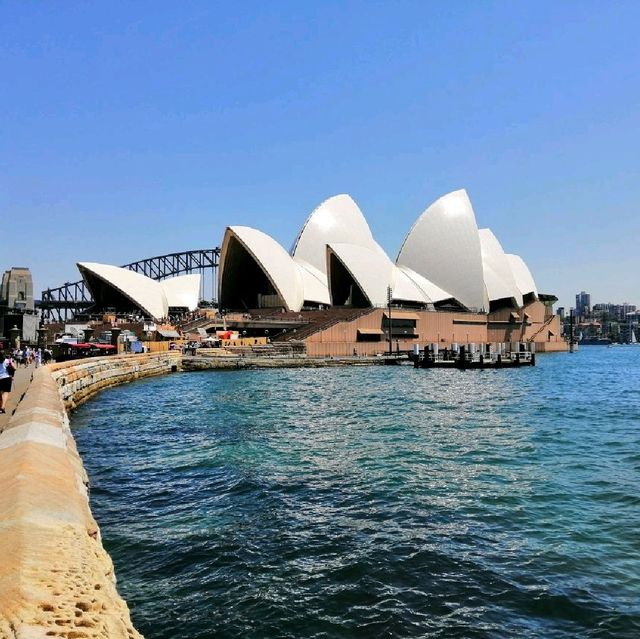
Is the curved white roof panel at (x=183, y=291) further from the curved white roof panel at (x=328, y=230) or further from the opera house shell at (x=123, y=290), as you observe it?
the curved white roof panel at (x=328, y=230)

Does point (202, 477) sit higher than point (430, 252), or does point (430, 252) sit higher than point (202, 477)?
point (430, 252)

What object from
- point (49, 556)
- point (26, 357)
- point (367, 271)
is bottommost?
point (49, 556)

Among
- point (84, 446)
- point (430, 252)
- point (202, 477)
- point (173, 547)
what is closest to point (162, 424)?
point (84, 446)

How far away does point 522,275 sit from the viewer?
100m

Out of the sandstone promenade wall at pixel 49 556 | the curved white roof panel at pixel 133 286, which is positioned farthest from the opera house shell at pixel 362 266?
the sandstone promenade wall at pixel 49 556

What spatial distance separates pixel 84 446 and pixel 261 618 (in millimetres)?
11107

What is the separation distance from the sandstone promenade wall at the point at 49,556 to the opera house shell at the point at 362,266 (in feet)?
225

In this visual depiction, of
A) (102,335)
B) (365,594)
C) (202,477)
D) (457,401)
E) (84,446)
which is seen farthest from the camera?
(102,335)

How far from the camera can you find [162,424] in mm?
18953

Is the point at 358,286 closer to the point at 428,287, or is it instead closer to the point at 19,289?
the point at 428,287

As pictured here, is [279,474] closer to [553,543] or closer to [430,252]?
[553,543]

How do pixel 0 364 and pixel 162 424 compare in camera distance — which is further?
pixel 162 424

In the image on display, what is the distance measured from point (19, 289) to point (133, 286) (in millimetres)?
23614

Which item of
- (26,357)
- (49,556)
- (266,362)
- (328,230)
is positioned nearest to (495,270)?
(328,230)
